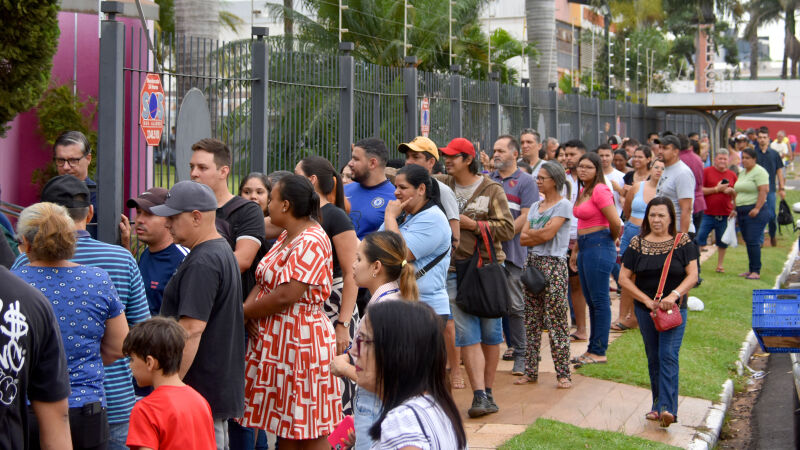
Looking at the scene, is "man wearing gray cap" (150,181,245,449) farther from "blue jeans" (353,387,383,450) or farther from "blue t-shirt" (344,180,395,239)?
"blue t-shirt" (344,180,395,239)

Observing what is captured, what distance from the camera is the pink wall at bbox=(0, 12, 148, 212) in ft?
37.1

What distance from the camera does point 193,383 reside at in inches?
179

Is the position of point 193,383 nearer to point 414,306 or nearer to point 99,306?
point 99,306

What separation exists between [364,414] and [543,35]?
69.2 ft

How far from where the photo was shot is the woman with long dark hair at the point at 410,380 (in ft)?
9.65

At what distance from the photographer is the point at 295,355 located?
525 cm

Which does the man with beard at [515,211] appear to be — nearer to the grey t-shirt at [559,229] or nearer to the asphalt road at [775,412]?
the grey t-shirt at [559,229]

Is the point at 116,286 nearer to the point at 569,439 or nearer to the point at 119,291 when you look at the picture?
the point at 119,291

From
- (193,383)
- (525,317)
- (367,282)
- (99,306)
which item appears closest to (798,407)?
(525,317)

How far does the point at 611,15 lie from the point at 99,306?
51.7 metres

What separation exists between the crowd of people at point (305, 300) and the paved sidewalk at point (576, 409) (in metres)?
0.13

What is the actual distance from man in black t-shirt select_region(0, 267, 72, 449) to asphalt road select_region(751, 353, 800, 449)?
5.91 metres

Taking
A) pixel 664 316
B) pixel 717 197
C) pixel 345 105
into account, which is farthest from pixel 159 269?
pixel 717 197

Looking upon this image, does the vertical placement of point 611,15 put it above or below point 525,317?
above
